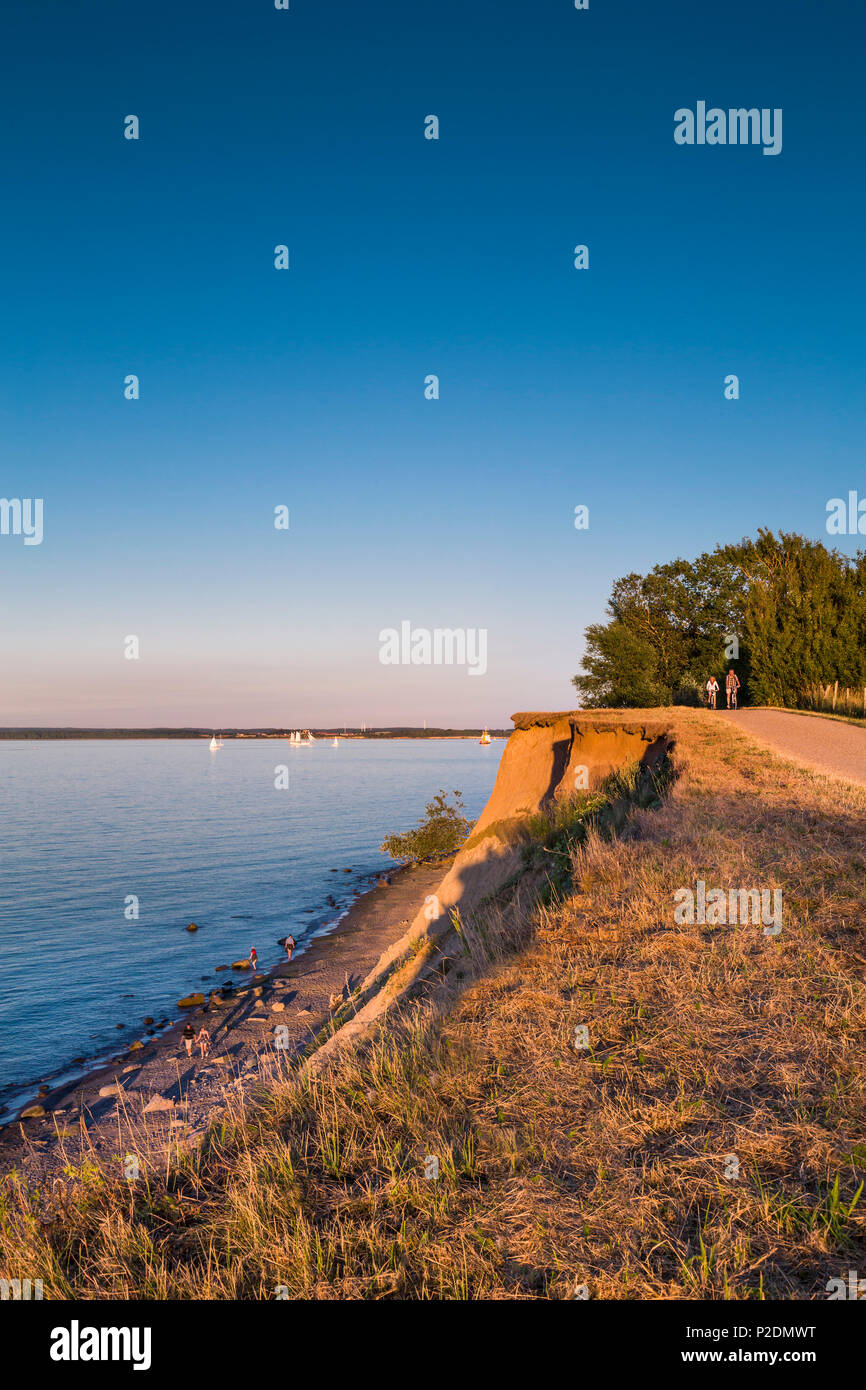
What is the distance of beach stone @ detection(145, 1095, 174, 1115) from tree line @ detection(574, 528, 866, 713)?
1098 inches

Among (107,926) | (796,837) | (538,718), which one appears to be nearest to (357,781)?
(107,926)

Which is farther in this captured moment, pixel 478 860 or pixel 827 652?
pixel 827 652

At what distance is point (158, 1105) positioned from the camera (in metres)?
16.8

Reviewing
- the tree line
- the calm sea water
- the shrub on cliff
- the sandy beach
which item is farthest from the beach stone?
the shrub on cliff

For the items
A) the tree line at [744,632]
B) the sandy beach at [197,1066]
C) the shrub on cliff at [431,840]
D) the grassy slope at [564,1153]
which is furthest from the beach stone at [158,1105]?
the shrub on cliff at [431,840]

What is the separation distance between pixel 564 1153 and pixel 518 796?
629 inches

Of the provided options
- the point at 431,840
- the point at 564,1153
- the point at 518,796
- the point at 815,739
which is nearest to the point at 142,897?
the point at 431,840

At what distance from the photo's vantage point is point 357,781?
438 ft

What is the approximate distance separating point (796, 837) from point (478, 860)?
994 cm

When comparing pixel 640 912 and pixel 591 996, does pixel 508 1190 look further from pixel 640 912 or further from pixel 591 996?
pixel 640 912

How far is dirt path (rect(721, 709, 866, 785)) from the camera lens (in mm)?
14013

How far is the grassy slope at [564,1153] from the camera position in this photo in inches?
145

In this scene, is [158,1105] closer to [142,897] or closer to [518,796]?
[518,796]

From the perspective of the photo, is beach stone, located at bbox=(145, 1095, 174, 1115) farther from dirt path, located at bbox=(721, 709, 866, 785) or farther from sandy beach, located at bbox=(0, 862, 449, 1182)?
dirt path, located at bbox=(721, 709, 866, 785)
